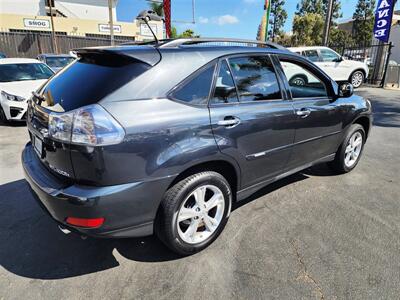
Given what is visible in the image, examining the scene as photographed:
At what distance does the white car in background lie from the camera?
22.9 ft

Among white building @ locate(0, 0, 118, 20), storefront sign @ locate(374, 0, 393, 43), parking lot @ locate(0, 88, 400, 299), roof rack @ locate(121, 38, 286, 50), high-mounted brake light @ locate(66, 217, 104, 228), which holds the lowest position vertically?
parking lot @ locate(0, 88, 400, 299)

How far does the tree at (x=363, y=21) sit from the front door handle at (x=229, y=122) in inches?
1811

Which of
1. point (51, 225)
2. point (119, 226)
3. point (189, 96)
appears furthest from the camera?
point (51, 225)

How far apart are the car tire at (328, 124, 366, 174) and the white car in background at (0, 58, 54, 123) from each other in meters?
5.95

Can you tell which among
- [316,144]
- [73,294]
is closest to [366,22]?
[316,144]

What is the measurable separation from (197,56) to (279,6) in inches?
1825

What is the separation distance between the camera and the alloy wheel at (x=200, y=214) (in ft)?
8.45

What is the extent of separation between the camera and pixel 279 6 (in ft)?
142

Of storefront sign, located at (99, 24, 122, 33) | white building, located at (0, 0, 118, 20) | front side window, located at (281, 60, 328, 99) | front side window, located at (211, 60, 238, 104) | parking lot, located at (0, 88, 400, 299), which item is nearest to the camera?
parking lot, located at (0, 88, 400, 299)

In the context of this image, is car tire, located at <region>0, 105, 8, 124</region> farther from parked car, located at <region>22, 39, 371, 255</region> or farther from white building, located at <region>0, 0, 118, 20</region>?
white building, located at <region>0, 0, 118, 20</region>

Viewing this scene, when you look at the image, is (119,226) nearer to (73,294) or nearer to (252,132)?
(73,294)

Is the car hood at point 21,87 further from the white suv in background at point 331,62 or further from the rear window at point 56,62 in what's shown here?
the white suv in background at point 331,62

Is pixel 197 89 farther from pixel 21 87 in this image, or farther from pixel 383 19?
pixel 383 19

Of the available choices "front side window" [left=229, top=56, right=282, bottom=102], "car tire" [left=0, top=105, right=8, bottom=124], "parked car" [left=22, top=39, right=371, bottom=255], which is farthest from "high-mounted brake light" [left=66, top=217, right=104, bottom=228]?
"car tire" [left=0, top=105, right=8, bottom=124]
